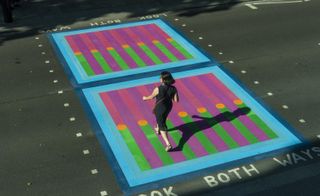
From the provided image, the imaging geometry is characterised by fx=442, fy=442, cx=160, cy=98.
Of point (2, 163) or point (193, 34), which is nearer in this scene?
point (2, 163)

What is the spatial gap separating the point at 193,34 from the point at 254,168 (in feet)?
24.4

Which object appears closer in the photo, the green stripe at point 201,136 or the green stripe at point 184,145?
the green stripe at point 184,145

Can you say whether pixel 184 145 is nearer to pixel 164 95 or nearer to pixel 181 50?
pixel 164 95

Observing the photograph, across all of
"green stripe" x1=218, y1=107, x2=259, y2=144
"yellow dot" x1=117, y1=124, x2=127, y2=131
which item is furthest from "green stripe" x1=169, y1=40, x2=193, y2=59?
"yellow dot" x1=117, y1=124, x2=127, y2=131

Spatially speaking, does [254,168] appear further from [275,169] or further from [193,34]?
[193,34]

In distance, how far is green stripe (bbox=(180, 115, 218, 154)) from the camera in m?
9.61

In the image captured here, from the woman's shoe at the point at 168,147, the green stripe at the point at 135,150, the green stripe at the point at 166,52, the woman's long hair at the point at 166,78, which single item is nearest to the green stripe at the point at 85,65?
the green stripe at the point at 166,52

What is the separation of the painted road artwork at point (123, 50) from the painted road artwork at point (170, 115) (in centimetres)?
3

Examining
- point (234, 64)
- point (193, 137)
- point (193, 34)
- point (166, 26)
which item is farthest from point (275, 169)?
point (166, 26)

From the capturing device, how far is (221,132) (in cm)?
1016

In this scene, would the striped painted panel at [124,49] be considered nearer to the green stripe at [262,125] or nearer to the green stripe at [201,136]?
the green stripe at [201,136]

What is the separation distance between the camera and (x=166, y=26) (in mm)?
16172

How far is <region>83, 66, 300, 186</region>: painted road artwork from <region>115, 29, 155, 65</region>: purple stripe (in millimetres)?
1229

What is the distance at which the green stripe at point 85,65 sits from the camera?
512 inches
